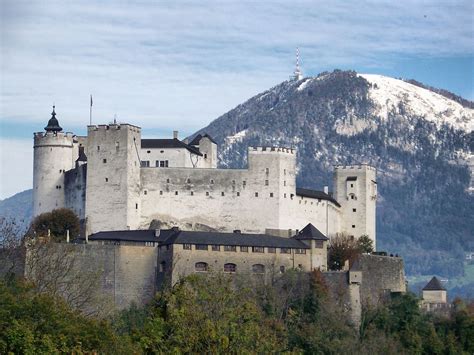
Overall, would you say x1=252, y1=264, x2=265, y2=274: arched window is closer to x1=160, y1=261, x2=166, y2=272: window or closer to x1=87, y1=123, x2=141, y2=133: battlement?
x1=160, y1=261, x2=166, y2=272: window

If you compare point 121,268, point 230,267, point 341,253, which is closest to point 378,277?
point 341,253

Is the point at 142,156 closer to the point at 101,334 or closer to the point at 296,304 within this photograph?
the point at 296,304

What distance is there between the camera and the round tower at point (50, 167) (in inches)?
4154

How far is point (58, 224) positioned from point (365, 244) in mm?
21614

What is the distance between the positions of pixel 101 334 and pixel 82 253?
3449cm

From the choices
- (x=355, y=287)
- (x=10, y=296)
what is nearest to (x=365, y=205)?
(x=355, y=287)

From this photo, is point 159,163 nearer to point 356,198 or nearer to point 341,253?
point 341,253

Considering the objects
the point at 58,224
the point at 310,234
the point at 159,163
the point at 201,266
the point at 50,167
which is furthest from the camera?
the point at 50,167

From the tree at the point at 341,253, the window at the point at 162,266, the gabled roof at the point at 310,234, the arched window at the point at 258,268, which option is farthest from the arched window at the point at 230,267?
the tree at the point at 341,253

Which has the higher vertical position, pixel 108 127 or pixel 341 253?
pixel 108 127

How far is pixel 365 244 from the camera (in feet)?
353

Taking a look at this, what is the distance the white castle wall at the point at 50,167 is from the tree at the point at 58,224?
3.01 metres

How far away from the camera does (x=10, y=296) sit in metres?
61.7

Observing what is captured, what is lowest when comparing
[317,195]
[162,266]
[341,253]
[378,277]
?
[378,277]
